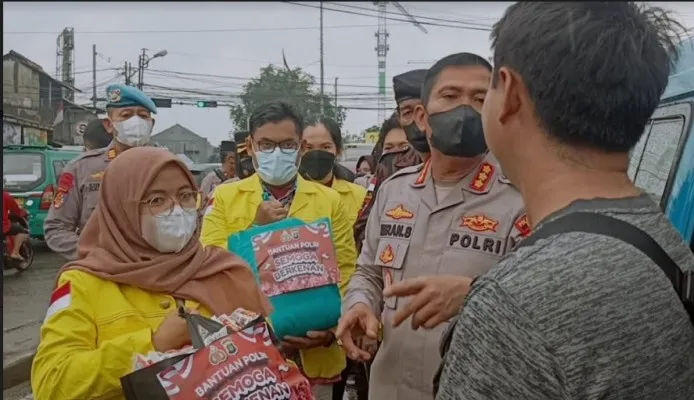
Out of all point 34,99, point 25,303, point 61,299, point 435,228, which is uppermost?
point 34,99

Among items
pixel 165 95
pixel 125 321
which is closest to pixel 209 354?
pixel 125 321

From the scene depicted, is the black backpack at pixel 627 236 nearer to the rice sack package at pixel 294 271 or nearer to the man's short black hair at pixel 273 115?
the rice sack package at pixel 294 271

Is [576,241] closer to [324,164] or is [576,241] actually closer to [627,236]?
[627,236]

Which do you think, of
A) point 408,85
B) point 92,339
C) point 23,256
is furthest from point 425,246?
point 23,256

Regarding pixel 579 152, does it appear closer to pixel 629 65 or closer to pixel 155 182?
pixel 629 65

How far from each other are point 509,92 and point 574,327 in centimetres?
39

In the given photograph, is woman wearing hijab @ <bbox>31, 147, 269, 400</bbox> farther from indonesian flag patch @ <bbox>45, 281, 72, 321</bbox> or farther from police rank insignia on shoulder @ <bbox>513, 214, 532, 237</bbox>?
police rank insignia on shoulder @ <bbox>513, 214, 532, 237</bbox>

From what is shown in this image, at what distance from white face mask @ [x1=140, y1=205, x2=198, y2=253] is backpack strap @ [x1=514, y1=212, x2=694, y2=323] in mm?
1386

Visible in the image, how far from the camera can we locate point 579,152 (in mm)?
1114

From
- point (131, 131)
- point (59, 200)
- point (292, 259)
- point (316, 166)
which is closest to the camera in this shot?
point (292, 259)

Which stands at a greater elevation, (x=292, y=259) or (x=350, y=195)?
(x=350, y=195)

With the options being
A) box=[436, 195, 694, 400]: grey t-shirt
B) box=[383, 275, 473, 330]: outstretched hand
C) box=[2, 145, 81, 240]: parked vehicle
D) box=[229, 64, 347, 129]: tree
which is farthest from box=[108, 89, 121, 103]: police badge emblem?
box=[2, 145, 81, 240]: parked vehicle

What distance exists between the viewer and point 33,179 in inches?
476

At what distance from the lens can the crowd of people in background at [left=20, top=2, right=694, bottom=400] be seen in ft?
3.31
